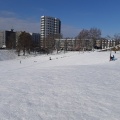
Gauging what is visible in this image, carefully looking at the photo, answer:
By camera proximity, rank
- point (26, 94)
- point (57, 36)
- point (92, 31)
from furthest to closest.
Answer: point (57, 36) → point (92, 31) → point (26, 94)

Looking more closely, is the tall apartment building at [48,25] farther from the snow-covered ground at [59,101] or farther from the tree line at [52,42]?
the snow-covered ground at [59,101]

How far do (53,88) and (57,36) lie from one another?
91093 millimetres

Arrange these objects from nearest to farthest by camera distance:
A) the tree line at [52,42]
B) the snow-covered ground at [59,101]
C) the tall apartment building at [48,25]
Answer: the snow-covered ground at [59,101] → the tree line at [52,42] → the tall apartment building at [48,25]

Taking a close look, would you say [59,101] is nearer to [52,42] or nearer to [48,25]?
[52,42]

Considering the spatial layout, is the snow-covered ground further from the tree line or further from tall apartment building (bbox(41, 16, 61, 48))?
tall apartment building (bbox(41, 16, 61, 48))

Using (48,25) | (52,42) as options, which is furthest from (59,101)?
(48,25)

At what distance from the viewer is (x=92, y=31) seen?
83.0m

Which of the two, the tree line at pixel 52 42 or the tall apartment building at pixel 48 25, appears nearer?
the tree line at pixel 52 42

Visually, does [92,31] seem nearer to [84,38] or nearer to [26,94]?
[84,38]

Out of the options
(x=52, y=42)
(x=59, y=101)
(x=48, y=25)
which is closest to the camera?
(x=59, y=101)

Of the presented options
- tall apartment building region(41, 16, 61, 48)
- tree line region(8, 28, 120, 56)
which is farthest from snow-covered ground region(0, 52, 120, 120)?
tall apartment building region(41, 16, 61, 48)

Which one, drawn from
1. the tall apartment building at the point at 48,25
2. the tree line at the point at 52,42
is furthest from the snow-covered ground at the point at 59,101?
the tall apartment building at the point at 48,25

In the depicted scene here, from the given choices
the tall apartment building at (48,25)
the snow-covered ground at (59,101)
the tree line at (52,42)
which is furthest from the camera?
the tall apartment building at (48,25)

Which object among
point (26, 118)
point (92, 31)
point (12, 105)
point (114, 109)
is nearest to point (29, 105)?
point (12, 105)
